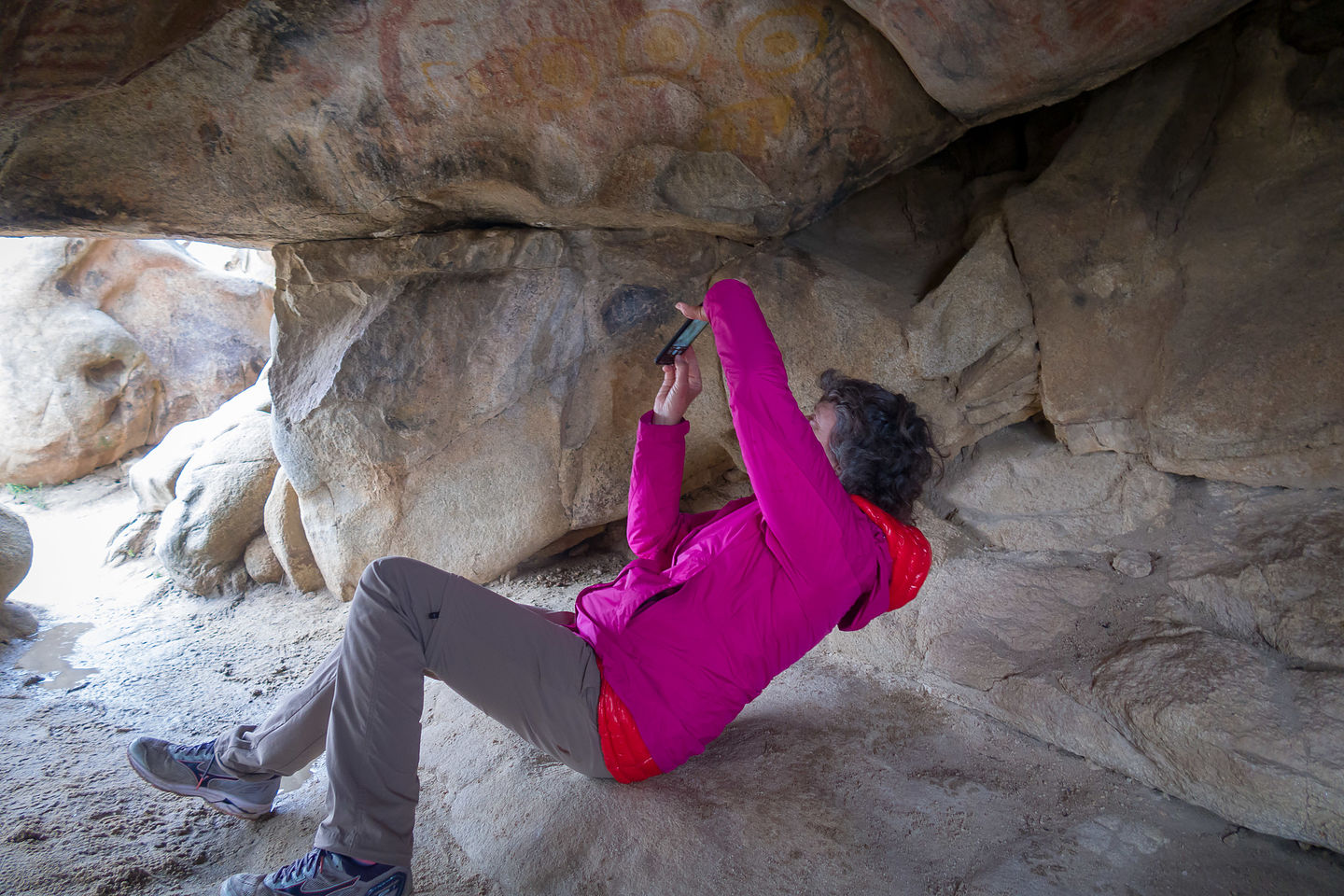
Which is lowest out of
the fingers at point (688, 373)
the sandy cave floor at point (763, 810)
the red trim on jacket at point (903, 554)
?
the sandy cave floor at point (763, 810)

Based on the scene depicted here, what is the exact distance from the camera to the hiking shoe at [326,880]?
1271 mm

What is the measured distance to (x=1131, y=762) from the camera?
5.55 feet

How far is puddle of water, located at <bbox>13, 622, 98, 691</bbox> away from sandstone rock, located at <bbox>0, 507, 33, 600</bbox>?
10.4 inches

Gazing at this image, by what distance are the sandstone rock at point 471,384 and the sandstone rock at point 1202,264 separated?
1.12m

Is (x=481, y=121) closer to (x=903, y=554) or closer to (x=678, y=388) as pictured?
(x=678, y=388)

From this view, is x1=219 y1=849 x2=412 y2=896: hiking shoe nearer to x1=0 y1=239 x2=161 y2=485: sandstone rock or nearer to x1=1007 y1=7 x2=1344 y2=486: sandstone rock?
x1=1007 y1=7 x2=1344 y2=486: sandstone rock

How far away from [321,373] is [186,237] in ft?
1.94

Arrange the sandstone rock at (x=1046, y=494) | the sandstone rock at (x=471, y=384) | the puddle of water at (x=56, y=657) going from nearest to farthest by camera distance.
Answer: the sandstone rock at (x=1046, y=494) → the sandstone rock at (x=471, y=384) → the puddle of water at (x=56, y=657)

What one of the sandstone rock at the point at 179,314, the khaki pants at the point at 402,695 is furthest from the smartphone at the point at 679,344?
the sandstone rock at the point at 179,314

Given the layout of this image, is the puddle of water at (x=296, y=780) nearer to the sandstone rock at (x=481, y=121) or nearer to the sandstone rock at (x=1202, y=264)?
the sandstone rock at (x=481, y=121)

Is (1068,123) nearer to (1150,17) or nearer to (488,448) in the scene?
(1150,17)

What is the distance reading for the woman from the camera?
1.34 metres

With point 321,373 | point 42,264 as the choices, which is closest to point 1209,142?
point 321,373

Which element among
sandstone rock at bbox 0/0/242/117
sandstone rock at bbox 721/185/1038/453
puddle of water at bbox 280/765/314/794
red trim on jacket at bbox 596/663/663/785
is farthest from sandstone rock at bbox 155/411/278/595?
red trim on jacket at bbox 596/663/663/785
